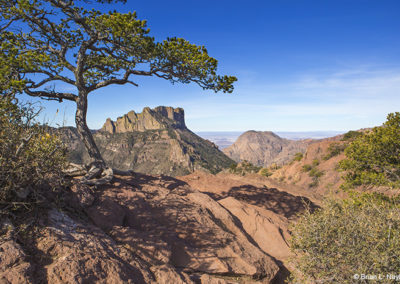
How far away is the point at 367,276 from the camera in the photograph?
18.4 feet

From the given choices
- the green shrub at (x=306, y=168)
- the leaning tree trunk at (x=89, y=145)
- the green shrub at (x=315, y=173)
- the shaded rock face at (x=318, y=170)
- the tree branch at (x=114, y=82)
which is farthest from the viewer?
the green shrub at (x=306, y=168)

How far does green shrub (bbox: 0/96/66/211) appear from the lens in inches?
187

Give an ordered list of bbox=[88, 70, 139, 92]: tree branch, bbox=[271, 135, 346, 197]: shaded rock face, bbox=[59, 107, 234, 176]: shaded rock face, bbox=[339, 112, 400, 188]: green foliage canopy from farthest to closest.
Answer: bbox=[59, 107, 234, 176]: shaded rock face, bbox=[271, 135, 346, 197]: shaded rock face, bbox=[339, 112, 400, 188]: green foliage canopy, bbox=[88, 70, 139, 92]: tree branch

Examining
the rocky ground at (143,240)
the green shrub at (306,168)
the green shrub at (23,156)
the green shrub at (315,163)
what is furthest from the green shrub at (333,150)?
the green shrub at (23,156)

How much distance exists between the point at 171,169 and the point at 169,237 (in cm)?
13638

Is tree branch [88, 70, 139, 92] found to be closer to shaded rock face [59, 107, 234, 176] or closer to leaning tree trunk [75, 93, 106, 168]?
leaning tree trunk [75, 93, 106, 168]

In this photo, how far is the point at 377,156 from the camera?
12703 mm

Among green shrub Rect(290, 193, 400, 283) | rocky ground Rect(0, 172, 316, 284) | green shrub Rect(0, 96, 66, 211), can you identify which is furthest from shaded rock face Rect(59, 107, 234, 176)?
green shrub Rect(0, 96, 66, 211)

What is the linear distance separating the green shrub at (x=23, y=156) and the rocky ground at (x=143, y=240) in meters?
0.69

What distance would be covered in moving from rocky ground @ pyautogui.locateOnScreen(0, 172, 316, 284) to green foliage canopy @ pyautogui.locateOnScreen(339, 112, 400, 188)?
5.47m

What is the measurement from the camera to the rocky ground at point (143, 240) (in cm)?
440

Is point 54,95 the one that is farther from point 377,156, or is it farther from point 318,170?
point 318,170

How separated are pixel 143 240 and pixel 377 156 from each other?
13650 mm
